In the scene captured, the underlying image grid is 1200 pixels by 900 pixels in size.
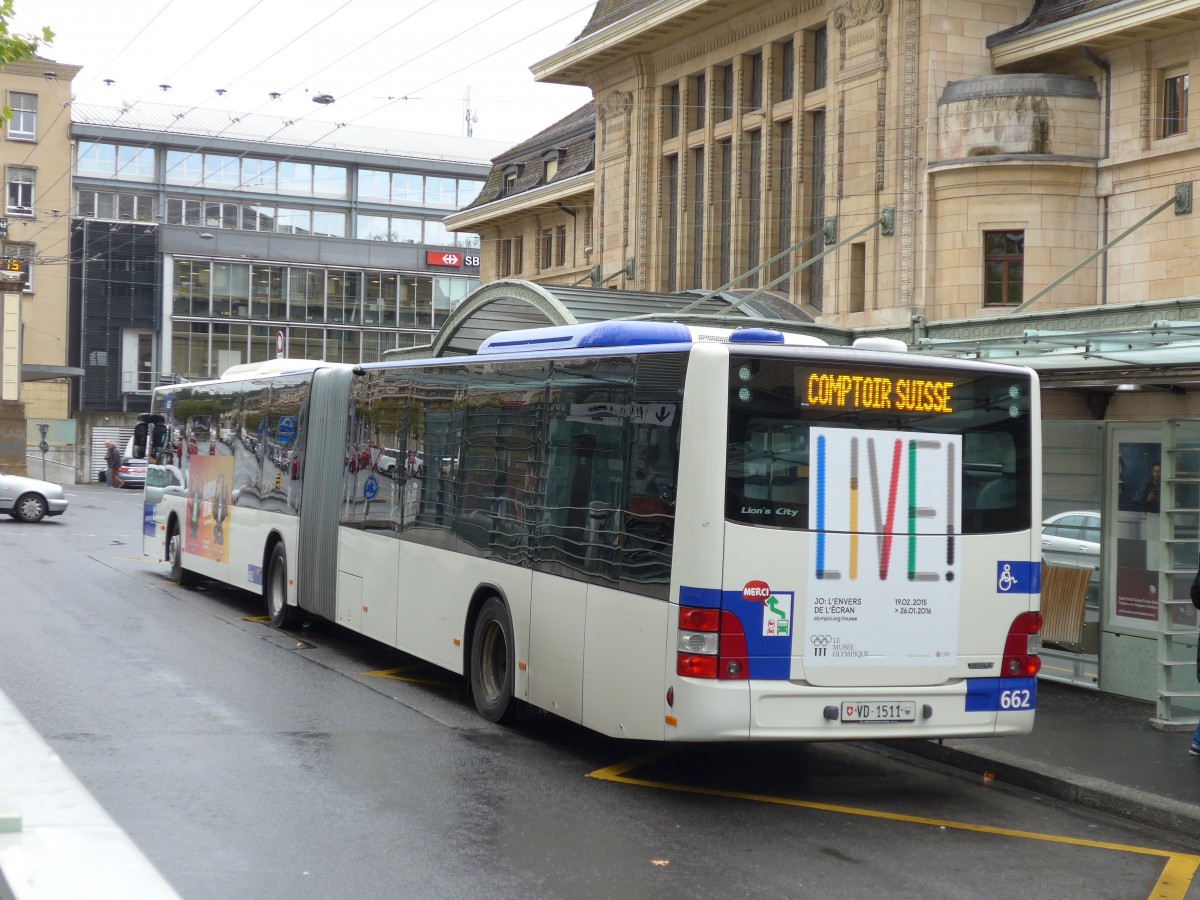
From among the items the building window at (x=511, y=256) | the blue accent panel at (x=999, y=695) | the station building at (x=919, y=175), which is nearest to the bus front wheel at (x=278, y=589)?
the station building at (x=919, y=175)

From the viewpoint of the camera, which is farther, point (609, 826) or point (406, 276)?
point (406, 276)

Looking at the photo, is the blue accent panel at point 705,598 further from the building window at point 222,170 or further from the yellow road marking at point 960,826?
the building window at point 222,170

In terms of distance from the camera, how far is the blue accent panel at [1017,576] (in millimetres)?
9477

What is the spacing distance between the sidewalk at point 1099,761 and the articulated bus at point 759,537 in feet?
1.79

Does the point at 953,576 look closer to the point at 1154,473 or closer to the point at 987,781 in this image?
the point at 987,781

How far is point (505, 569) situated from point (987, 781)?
369cm

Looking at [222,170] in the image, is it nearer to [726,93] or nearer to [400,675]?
[726,93]

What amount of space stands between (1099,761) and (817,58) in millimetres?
21936

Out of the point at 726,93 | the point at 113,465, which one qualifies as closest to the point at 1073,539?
the point at 726,93

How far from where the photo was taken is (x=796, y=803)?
29.9 ft

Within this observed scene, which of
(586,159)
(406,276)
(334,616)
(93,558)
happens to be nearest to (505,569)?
(334,616)

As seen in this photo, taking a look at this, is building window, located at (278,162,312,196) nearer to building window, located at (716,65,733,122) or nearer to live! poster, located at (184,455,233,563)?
building window, located at (716,65,733,122)

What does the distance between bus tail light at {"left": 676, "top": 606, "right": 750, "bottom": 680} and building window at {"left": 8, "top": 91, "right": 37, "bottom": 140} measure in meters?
78.2

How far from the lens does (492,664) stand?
11523mm
